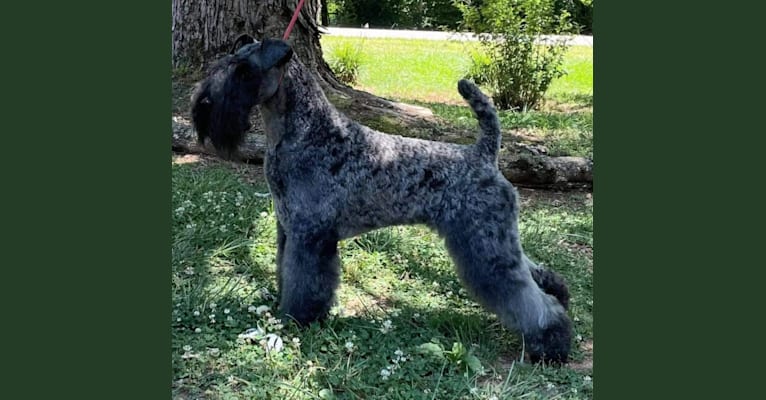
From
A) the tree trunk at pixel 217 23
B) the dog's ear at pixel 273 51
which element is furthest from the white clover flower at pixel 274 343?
the tree trunk at pixel 217 23

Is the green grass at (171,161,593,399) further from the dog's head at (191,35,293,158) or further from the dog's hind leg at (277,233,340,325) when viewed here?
the dog's head at (191,35,293,158)

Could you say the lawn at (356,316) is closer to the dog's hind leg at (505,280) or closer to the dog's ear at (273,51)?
the dog's hind leg at (505,280)

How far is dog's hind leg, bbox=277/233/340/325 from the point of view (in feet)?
12.3

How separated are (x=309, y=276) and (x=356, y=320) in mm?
466

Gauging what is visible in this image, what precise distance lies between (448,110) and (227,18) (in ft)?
8.71

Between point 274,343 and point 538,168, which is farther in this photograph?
point 538,168

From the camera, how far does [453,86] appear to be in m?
9.05

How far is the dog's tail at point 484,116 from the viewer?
12.0ft

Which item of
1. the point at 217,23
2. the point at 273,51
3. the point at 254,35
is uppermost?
the point at 217,23

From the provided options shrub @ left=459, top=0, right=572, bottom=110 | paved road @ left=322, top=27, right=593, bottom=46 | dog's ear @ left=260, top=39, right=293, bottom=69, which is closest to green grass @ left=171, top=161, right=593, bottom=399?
dog's ear @ left=260, top=39, right=293, bottom=69

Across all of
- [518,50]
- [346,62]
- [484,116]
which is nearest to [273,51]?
[484,116]

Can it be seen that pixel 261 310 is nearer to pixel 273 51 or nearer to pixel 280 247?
pixel 280 247

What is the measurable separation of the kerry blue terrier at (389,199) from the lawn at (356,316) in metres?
0.24

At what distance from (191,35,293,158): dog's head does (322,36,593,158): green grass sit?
342 centimetres
